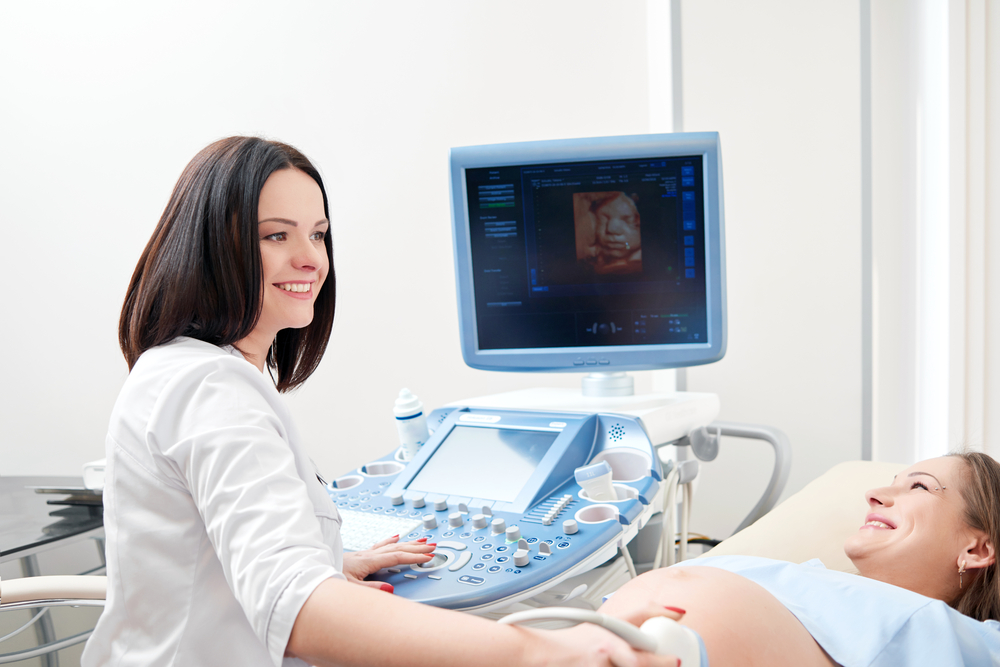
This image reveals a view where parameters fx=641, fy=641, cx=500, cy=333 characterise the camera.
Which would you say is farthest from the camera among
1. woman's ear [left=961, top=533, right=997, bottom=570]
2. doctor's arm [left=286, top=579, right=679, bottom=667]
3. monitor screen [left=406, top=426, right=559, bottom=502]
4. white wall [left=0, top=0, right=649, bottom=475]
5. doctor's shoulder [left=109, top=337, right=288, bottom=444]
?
white wall [left=0, top=0, right=649, bottom=475]

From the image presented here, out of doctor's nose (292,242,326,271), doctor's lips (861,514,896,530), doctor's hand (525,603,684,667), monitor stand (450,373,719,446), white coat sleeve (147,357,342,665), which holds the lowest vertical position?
doctor's lips (861,514,896,530)

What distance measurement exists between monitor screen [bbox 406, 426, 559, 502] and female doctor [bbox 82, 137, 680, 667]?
0.24 metres

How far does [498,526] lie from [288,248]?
0.55 meters

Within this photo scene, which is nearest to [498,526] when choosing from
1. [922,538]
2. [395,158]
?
[922,538]

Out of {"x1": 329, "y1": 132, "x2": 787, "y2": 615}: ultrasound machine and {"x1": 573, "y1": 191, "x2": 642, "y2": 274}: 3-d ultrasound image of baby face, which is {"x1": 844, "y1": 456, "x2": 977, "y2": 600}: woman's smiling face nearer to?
{"x1": 329, "y1": 132, "x2": 787, "y2": 615}: ultrasound machine

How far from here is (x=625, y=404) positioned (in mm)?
1437

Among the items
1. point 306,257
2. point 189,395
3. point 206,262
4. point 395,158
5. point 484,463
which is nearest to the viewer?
point 189,395

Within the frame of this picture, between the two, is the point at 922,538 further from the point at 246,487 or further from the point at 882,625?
the point at 246,487

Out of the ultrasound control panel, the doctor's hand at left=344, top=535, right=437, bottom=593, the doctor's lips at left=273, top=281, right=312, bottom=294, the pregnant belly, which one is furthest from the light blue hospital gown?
the doctor's lips at left=273, top=281, right=312, bottom=294

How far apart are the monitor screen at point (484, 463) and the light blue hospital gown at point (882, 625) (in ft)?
1.54

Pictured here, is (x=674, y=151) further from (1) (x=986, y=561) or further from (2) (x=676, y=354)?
(1) (x=986, y=561)

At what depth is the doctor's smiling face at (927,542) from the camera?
1.06 meters

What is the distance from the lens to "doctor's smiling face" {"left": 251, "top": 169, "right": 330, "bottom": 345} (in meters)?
0.89

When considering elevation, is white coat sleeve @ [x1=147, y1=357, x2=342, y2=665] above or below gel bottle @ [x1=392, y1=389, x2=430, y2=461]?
above
